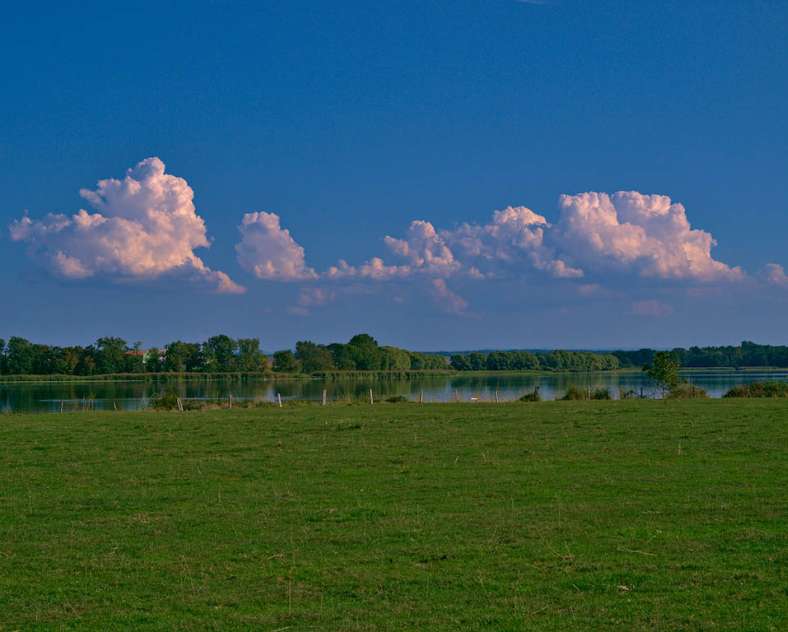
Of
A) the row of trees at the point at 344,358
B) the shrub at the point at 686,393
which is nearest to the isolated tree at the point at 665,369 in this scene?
the shrub at the point at 686,393

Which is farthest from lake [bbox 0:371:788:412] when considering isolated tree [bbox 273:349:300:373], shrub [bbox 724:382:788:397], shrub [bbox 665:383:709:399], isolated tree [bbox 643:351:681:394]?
isolated tree [bbox 273:349:300:373]

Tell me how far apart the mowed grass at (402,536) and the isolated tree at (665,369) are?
148 feet

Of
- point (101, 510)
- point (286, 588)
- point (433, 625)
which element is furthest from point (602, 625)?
point (101, 510)

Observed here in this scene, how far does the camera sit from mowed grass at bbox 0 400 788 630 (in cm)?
921

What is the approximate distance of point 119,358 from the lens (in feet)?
574

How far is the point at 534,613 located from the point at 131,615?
4.37 metres

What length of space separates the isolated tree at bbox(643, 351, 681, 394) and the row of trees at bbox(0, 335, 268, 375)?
370 ft

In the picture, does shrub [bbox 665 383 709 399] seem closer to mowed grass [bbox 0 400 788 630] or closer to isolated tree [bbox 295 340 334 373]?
mowed grass [bbox 0 400 788 630]

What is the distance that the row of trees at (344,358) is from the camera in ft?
576

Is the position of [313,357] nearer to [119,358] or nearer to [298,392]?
[119,358]

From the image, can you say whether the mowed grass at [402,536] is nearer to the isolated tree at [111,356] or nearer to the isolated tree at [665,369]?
the isolated tree at [665,369]

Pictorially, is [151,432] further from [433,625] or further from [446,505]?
[433,625]

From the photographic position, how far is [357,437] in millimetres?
27656

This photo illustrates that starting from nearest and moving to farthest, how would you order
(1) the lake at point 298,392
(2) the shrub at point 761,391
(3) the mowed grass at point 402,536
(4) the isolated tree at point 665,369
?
(3) the mowed grass at point 402,536, (2) the shrub at point 761,391, (4) the isolated tree at point 665,369, (1) the lake at point 298,392
